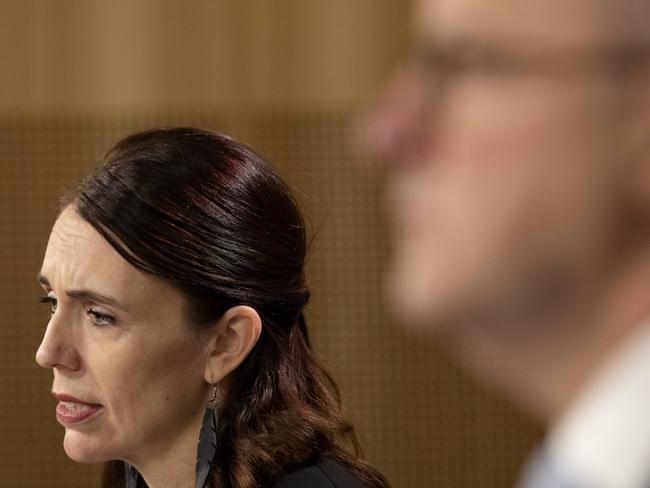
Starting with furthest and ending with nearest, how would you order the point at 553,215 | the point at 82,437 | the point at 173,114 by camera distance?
1. the point at 173,114
2. the point at 82,437
3. the point at 553,215

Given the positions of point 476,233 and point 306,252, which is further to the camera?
point 306,252

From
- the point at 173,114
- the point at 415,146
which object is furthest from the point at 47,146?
the point at 415,146

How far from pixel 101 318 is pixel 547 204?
1679 mm

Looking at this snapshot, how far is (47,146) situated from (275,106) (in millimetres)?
968

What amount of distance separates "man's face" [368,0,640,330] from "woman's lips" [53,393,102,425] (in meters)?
1.65

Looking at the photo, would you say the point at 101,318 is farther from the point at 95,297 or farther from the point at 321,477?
the point at 321,477

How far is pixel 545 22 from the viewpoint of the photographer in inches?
24.8

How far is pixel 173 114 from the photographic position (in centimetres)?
482

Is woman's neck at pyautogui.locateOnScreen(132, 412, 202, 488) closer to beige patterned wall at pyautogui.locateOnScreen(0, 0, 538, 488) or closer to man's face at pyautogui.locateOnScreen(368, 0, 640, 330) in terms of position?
man's face at pyautogui.locateOnScreen(368, 0, 640, 330)

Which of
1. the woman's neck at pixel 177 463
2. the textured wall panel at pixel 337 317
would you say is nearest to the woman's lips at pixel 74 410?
the woman's neck at pixel 177 463

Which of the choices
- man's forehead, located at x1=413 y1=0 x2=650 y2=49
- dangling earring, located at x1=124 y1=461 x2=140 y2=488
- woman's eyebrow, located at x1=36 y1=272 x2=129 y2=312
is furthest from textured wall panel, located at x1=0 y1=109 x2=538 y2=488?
man's forehead, located at x1=413 y1=0 x2=650 y2=49

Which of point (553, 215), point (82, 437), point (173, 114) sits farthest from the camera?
point (173, 114)

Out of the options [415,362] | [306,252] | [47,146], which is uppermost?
[306,252]

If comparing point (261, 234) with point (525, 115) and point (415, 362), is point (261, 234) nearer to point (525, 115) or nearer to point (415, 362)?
point (525, 115)
